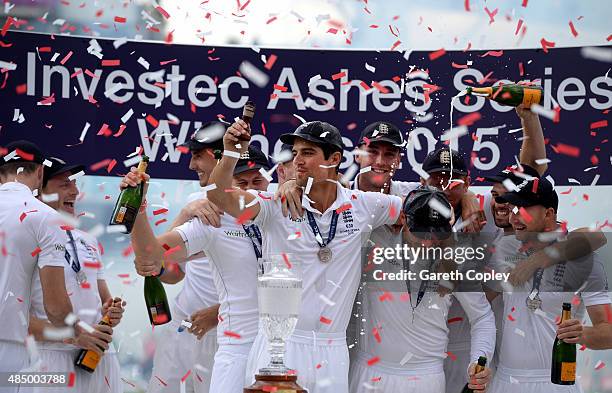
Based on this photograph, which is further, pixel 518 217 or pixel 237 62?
pixel 237 62

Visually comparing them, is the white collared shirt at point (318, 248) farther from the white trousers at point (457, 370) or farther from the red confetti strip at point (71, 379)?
the red confetti strip at point (71, 379)

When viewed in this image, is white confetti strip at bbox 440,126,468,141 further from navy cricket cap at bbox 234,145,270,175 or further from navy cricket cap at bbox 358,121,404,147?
navy cricket cap at bbox 234,145,270,175

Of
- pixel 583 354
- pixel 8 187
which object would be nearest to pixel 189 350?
pixel 8 187

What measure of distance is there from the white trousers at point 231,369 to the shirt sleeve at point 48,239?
105 cm

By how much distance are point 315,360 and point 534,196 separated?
4.86 feet

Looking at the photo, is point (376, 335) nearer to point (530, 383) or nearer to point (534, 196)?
point (530, 383)

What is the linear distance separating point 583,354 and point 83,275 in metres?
3.33

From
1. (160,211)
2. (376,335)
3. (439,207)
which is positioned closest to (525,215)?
(439,207)

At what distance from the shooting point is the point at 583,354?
22.0 feet

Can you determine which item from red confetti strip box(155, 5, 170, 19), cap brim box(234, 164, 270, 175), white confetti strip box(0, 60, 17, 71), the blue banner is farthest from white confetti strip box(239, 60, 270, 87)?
white confetti strip box(0, 60, 17, 71)

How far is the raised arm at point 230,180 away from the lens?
4.52 meters

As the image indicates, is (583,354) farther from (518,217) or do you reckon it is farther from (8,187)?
(8,187)

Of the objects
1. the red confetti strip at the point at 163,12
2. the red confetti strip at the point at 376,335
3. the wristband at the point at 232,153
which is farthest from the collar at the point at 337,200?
the red confetti strip at the point at 163,12

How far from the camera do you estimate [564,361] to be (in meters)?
5.11
